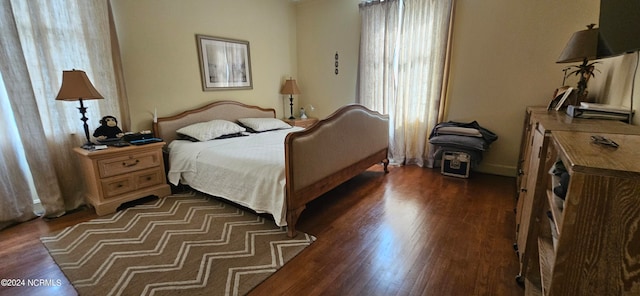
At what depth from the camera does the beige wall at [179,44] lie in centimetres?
300

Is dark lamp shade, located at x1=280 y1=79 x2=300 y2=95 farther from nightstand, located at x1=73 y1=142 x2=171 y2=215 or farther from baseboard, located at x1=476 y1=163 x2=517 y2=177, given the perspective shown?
baseboard, located at x1=476 y1=163 x2=517 y2=177

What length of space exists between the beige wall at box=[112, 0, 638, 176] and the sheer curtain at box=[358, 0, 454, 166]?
19cm

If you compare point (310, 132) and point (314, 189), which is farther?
point (314, 189)

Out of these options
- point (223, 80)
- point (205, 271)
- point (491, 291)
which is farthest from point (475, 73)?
point (205, 271)

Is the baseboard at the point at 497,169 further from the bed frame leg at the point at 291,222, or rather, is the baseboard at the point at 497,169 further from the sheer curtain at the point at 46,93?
the sheer curtain at the point at 46,93

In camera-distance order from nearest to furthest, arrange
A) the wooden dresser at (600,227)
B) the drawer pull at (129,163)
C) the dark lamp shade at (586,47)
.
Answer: the wooden dresser at (600,227), the dark lamp shade at (586,47), the drawer pull at (129,163)

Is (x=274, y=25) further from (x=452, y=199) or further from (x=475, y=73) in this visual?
(x=452, y=199)

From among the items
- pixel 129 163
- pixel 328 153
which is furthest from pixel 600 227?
pixel 129 163

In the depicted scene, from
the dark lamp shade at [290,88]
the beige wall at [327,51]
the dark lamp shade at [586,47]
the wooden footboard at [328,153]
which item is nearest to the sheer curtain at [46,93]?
the wooden footboard at [328,153]

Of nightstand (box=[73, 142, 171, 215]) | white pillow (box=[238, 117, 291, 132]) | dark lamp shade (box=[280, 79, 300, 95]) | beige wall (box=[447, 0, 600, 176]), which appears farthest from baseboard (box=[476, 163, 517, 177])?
nightstand (box=[73, 142, 171, 215])

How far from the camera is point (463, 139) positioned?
3377 mm

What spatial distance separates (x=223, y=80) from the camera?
3.87m

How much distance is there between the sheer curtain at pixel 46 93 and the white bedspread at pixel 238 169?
35.6 inches

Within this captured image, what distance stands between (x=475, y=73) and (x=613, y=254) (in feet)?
10.5
